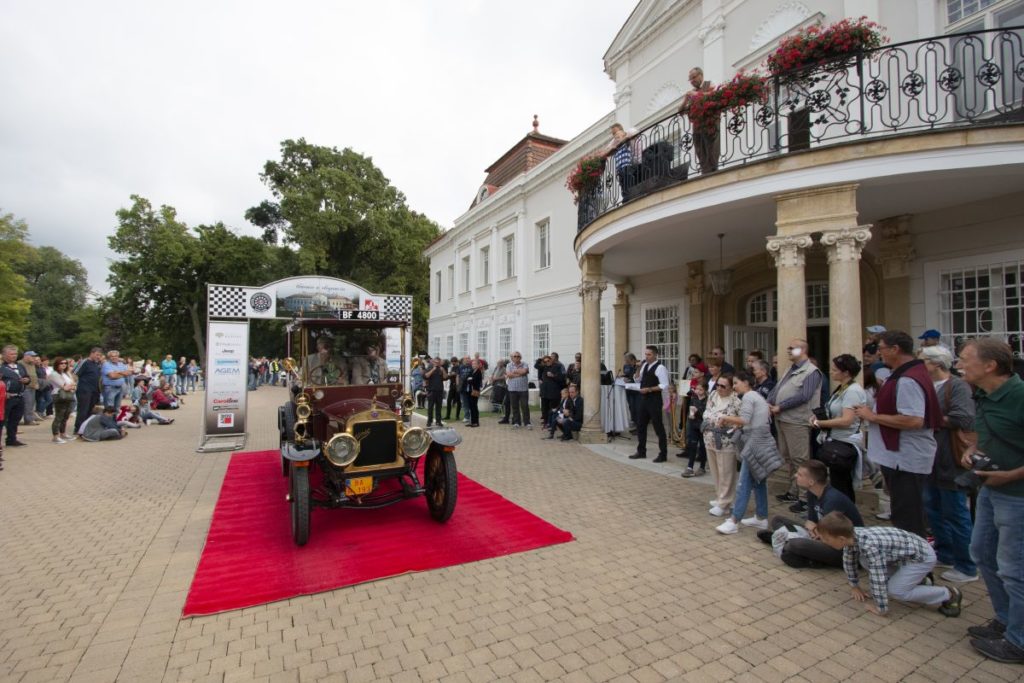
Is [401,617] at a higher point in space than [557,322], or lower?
lower

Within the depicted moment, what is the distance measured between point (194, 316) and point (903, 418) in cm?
4045

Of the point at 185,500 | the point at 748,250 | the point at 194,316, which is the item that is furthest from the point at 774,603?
the point at 194,316

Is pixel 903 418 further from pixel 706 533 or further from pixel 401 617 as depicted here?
pixel 401 617

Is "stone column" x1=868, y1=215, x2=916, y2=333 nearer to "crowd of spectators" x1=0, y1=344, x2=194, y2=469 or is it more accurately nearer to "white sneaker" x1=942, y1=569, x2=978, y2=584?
"white sneaker" x1=942, y1=569, x2=978, y2=584

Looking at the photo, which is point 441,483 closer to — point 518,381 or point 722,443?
point 722,443

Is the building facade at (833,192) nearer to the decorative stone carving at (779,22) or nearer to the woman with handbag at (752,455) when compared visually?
the decorative stone carving at (779,22)

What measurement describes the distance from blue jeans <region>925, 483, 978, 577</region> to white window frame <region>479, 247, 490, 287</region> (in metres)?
18.1

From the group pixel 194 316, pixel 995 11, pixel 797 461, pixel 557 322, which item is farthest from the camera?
pixel 194 316

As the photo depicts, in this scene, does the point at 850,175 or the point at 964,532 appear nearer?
the point at 964,532

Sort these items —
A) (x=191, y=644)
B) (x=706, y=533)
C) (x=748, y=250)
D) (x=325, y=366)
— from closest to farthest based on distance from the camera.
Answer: (x=191, y=644) < (x=706, y=533) < (x=325, y=366) < (x=748, y=250)

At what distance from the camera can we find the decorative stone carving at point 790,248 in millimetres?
6199

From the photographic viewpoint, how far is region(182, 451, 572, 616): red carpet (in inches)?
153

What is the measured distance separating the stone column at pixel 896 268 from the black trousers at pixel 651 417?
12.1 feet

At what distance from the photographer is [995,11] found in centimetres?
659
